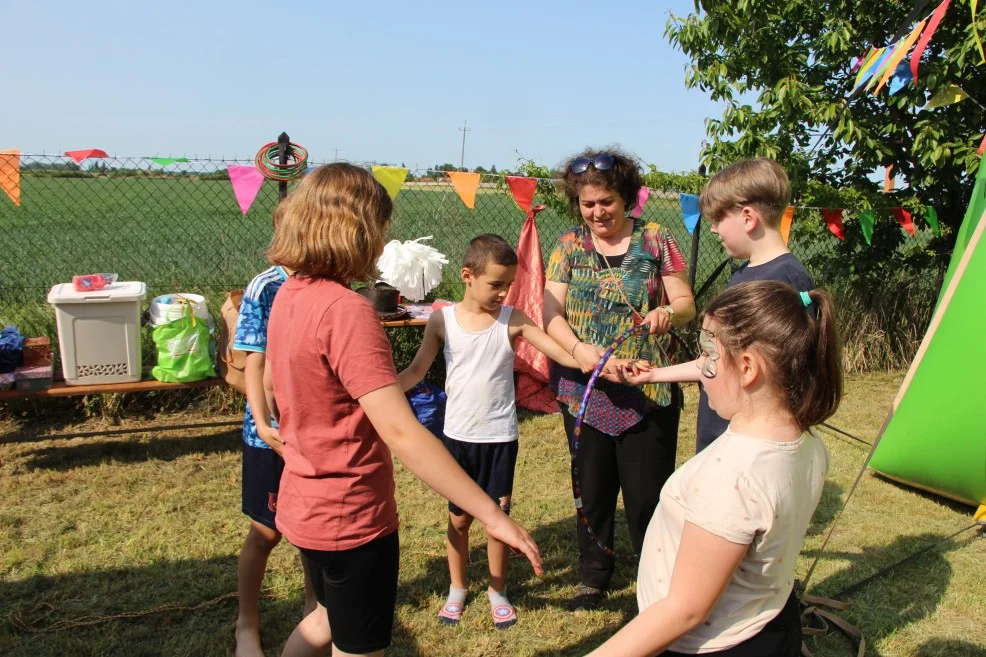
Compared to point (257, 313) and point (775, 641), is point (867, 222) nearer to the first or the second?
point (257, 313)

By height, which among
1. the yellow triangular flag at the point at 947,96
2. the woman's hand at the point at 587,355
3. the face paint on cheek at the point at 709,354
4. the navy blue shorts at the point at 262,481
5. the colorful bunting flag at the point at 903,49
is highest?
the colorful bunting flag at the point at 903,49

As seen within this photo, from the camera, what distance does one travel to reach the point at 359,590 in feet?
6.07

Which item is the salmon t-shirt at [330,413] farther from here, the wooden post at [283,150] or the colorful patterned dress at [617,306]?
the wooden post at [283,150]

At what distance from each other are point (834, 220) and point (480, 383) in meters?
5.35

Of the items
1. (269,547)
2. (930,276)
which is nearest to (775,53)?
(930,276)

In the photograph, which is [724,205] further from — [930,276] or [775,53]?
[930,276]

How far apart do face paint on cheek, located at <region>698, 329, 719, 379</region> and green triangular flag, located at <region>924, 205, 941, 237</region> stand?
6720 millimetres

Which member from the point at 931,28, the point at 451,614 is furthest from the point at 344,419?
the point at 931,28

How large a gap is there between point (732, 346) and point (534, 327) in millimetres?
1678

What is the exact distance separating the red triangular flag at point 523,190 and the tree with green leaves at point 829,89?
6.06 feet

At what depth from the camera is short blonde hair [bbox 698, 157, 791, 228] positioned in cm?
238

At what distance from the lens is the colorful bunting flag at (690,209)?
630 cm

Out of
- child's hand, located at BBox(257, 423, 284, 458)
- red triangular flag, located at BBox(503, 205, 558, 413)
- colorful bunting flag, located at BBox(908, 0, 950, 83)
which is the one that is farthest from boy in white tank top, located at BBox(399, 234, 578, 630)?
colorful bunting flag, located at BBox(908, 0, 950, 83)

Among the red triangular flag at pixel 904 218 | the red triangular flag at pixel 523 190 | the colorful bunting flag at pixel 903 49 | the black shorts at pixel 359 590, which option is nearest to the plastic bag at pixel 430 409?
the red triangular flag at pixel 523 190
